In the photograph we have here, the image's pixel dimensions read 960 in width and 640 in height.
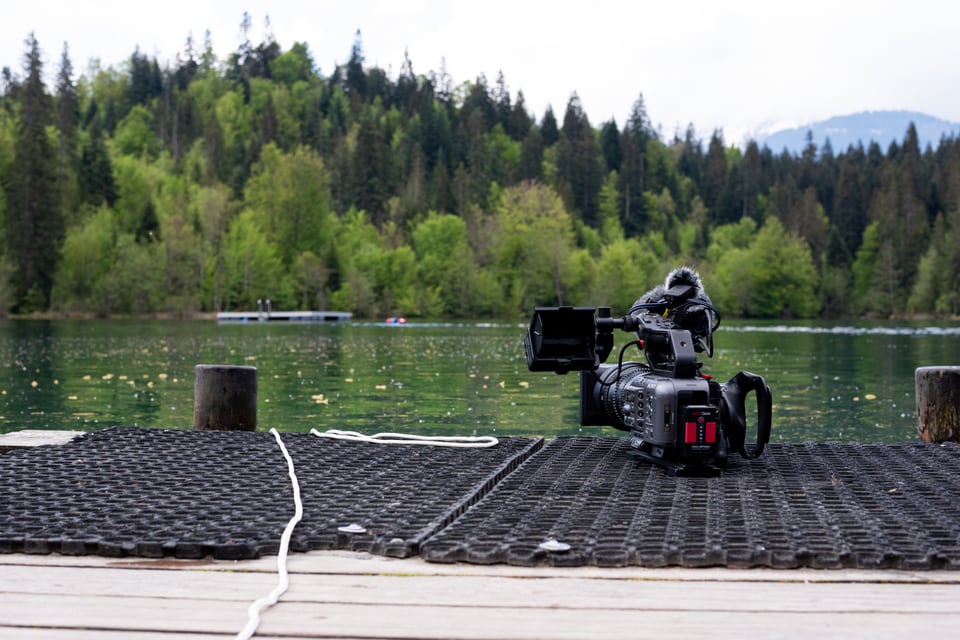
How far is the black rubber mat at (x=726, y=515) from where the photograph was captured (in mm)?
4090

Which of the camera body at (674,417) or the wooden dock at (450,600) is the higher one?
the camera body at (674,417)

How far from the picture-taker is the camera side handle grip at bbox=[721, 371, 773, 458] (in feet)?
22.0

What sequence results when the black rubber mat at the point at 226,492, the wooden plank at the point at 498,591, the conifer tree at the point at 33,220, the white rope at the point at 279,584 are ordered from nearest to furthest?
the white rope at the point at 279,584
the wooden plank at the point at 498,591
the black rubber mat at the point at 226,492
the conifer tree at the point at 33,220

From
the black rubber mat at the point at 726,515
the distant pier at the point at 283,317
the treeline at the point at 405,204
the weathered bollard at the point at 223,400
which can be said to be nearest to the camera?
the black rubber mat at the point at 726,515

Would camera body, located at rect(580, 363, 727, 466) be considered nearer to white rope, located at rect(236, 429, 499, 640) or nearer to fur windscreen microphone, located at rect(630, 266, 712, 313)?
fur windscreen microphone, located at rect(630, 266, 712, 313)

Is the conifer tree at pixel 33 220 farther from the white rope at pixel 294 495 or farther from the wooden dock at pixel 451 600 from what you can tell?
the wooden dock at pixel 451 600

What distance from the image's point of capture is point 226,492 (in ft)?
18.4

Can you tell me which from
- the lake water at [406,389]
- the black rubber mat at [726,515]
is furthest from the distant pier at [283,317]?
the black rubber mat at [726,515]

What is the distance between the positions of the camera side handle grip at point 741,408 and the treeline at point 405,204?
288 ft

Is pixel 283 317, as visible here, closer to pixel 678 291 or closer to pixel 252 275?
pixel 252 275

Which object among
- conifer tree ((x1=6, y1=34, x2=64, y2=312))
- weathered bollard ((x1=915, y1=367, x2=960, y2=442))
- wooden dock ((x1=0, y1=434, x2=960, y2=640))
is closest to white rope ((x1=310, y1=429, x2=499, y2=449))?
wooden dock ((x1=0, y1=434, x2=960, y2=640))

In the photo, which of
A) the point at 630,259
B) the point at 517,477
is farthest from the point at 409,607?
the point at 630,259

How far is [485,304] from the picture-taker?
102 metres

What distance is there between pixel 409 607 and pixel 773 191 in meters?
150
